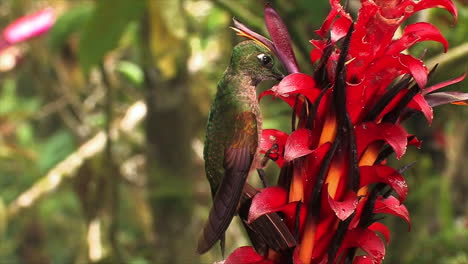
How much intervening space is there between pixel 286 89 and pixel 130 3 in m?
1.24

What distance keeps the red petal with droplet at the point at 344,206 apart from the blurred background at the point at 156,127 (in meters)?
0.65

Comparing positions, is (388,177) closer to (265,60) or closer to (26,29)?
(265,60)

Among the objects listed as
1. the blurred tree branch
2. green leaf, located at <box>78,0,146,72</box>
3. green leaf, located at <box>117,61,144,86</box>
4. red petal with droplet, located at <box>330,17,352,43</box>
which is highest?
red petal with droplet, located at <box>330,17,352,43</box>

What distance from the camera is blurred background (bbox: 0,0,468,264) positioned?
1698 millimetres

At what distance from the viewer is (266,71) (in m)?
0.59

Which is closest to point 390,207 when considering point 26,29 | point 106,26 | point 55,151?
point 106,26

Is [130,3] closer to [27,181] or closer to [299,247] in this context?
[299,247]

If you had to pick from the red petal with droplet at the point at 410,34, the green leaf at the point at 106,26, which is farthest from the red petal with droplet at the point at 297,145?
the green leaf at the point at 106,26

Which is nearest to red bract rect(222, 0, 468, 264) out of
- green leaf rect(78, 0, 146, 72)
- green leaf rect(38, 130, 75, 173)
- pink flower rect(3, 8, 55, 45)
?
green leaf rect(78, 0, 146, 72)

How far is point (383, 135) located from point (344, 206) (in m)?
0.07

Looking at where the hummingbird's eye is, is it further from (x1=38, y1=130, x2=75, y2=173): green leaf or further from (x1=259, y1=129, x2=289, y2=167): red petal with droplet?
(x1=38, y1=130, x2=75, y2=173): green leaf

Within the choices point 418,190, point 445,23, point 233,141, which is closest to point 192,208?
point 418,190

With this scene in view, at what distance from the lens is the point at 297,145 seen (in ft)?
1.80

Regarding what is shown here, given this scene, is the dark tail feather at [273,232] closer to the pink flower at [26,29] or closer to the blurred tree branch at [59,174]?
the blurred tree branch at [59,174]
